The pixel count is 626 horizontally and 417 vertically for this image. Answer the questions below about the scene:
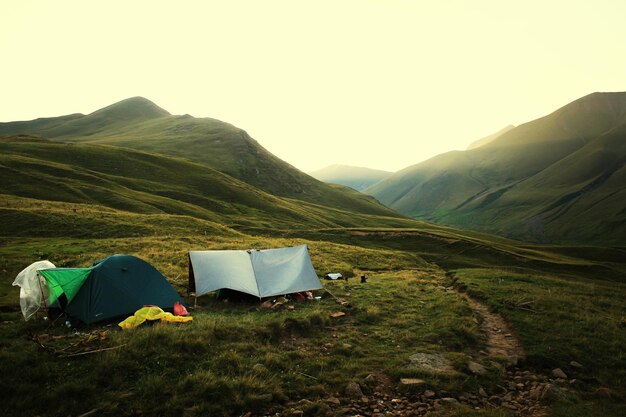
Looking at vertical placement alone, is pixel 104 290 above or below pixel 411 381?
above

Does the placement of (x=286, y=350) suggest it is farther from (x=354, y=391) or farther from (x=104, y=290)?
(x=104, y=290)

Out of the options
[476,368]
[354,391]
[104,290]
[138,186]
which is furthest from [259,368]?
[138,186]

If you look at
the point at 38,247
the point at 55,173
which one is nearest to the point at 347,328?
the point at 38,247

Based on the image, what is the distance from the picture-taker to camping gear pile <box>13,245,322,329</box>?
16.1 meters

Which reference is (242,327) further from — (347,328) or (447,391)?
(447,391)

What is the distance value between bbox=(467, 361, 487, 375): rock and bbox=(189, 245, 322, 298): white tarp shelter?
1102cm

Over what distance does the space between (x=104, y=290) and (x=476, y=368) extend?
53.7 ft

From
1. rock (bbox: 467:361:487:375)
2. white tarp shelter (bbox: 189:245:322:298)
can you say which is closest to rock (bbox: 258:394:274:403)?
rock (bbox: 467:361:487:375)

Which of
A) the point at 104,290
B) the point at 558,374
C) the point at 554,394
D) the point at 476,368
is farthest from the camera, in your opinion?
the point at 104,290

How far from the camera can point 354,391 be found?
11.5 m

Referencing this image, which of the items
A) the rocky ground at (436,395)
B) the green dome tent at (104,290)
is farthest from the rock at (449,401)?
the green dome tent at (104,290)

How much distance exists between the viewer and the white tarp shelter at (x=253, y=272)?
21.0 metres

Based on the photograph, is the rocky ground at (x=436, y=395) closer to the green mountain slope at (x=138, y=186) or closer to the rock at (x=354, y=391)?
the rock at (x=354, y=391)

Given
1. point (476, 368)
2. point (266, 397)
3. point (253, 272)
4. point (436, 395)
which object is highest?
point (253, 272)
